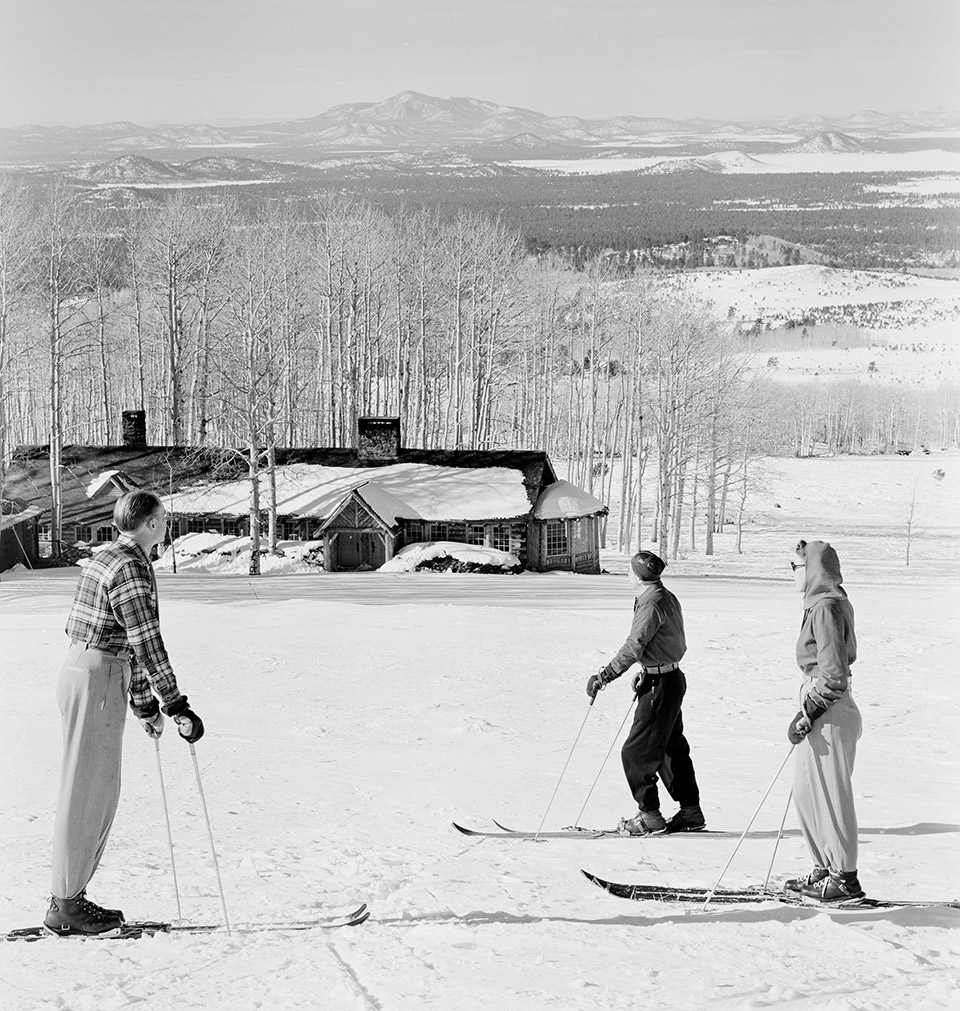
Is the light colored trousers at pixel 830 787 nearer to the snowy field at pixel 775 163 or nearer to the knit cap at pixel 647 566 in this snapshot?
the knit cap at pixel 647 566

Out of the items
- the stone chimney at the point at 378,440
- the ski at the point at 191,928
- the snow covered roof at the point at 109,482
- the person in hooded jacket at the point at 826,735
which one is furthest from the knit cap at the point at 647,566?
the snow covered roof at the point at 109,482

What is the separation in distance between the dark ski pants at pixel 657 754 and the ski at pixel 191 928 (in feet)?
6.13

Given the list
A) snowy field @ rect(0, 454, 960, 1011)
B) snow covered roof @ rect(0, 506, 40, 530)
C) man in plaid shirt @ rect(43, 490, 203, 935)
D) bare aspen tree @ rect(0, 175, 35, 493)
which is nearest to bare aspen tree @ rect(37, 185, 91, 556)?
bare aspen tree @ rect(0, 175, 35, 493)

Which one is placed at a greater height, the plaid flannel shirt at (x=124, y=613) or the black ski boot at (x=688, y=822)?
the plaid flannel shirt at (x=124, y=613)

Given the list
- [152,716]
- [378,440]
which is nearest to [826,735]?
[152,716]

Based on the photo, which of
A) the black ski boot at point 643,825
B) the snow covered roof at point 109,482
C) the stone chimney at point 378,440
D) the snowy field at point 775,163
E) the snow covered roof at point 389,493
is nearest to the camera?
the black ski boot at point 643,825

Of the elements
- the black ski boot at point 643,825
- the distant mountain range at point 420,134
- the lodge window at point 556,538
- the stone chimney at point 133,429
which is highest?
the distant mountain range at point 420,134

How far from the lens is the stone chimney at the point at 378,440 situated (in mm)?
27516

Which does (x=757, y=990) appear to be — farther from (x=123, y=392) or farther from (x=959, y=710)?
(x=123, y=392)

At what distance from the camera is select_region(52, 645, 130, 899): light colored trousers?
3.73 metres

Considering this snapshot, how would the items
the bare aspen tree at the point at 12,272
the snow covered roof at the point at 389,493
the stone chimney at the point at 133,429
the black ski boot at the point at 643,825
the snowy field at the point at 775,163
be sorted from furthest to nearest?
1. the stone chimney at the point at 133,429
2. the snowy field at the point at 775,163
3. the snow covered roof at the point at 389,493
4. the bare aspen tree at the point at 12,272
5. the black ski boot at the point at 643,825

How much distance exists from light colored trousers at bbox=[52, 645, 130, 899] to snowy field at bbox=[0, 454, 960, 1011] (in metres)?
0.28

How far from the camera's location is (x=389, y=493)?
995 inches

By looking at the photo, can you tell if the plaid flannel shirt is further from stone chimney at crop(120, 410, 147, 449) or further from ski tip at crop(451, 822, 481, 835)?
stone chimney at crop(120, 410, 147, 449)
